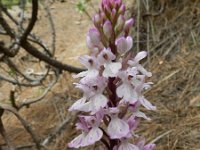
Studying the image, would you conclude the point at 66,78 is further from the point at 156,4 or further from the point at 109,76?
the point at 109,76

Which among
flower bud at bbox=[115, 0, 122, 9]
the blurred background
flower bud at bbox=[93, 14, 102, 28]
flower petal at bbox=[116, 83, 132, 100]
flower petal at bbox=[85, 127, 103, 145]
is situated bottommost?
the blurred background

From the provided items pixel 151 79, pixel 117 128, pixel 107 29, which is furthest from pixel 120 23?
pixel 151 79

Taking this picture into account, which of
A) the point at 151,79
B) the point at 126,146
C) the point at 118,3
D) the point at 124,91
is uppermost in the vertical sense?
the point at 118,3

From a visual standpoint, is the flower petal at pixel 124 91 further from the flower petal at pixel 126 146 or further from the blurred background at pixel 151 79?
the blurred background at pixel 151 79

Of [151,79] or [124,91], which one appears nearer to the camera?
[124,91]

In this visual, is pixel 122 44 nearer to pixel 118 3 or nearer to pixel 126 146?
pixel 118 3

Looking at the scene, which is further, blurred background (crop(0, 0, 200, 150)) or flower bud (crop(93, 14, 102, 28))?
blurred background (crop(0, 0, 200, 150))

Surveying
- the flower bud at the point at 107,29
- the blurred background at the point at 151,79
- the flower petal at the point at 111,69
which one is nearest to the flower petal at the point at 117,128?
the flower petal at the point at 111,69

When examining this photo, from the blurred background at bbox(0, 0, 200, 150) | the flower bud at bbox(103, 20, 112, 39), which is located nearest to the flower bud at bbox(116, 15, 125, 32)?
the flower bud at bbox(103, 20, 112, 39)

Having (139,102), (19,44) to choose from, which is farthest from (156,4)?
(139,102)

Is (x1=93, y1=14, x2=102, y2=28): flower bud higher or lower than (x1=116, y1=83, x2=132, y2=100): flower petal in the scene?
higher

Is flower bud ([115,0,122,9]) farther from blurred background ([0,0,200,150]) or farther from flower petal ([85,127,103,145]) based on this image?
blurred background ([0,0,200,150])
